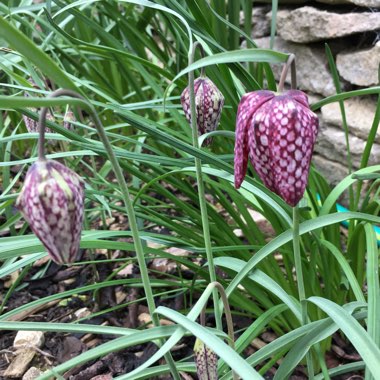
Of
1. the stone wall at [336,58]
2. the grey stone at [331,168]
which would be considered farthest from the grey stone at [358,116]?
the grey stone at [331,168]

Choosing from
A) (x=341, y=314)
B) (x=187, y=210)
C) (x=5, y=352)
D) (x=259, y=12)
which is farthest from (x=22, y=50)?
(x=259, y=12)

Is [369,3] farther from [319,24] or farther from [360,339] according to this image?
[360,339]

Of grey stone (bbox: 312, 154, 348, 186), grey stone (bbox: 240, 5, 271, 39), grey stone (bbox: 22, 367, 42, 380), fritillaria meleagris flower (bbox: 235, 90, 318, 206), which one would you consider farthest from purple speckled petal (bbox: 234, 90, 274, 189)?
grey stone (bbox: 240, 5, 271, 39)

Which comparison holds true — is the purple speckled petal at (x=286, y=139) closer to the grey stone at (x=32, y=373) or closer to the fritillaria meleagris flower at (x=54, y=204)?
the fritillaria meleagris flower at (x=54, y=204)

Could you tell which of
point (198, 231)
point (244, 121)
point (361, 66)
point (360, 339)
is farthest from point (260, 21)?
point (360, 339)

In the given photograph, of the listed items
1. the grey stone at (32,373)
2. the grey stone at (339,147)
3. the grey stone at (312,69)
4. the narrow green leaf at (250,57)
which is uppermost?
the narrow green leaf at (250,57)

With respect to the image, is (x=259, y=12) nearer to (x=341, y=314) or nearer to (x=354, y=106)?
(x=354, y=106)

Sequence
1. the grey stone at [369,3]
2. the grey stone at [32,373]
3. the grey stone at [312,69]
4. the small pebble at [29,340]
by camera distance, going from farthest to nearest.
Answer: the grey stone at [312,69] < the grey stone at [369,3] < the small pebble at [29,340] < the grey stone at [32,373]
